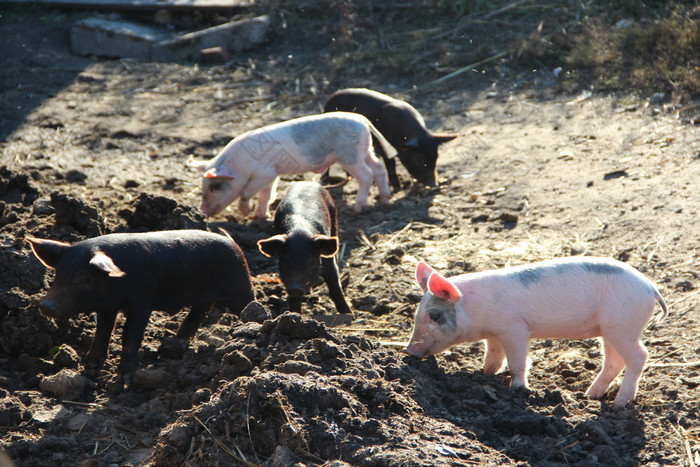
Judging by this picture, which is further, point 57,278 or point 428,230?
point 428,230

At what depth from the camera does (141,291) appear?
478 centimetres

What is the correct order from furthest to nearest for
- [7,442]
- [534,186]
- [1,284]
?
[534,186]
[1,284]
[7,442]

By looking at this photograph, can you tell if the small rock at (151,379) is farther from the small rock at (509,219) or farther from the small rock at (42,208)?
the small rock at (509,219)

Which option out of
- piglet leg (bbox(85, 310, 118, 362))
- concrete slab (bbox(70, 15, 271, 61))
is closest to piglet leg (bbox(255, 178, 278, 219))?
piglet leg (bbox(85, 310, 118, 362))

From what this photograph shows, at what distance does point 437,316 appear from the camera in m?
4.93

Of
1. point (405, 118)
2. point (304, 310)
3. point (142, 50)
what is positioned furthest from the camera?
point (142, 50)

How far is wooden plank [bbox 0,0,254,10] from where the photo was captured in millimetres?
13086

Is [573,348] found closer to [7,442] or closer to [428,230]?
[428,230]

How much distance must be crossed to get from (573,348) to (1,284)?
370cm

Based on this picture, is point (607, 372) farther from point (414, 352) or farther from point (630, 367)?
point (414, 352)

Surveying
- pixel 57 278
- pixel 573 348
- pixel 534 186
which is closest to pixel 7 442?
pixel 57 278

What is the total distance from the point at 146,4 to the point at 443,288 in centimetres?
983

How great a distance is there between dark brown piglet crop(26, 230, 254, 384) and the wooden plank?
28.5 ft

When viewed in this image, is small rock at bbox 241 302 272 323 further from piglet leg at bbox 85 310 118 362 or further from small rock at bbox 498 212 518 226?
small rock at bbox 498 212 518 226
